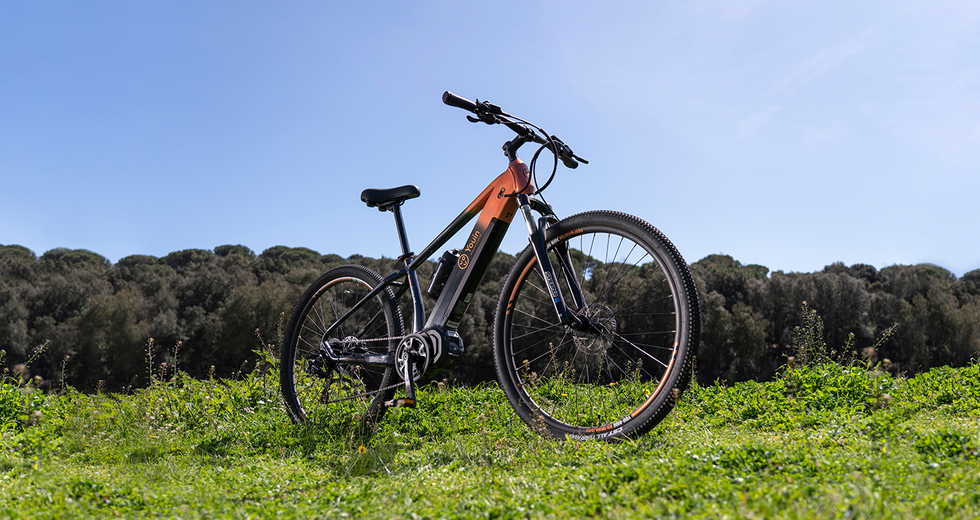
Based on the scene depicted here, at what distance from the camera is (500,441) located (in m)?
2.87

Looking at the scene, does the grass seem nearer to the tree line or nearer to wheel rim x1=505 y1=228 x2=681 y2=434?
wheel rim x1=505 y1=228 x2=681 y2=434

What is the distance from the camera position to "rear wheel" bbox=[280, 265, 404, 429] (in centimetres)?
374

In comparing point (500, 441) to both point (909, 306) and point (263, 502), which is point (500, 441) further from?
point (909, 306)

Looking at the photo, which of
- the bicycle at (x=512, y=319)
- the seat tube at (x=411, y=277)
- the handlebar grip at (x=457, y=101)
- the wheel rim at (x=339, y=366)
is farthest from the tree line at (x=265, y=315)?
the handlebar grip at (x=457, y=101)

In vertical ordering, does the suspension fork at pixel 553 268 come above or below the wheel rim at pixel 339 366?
above

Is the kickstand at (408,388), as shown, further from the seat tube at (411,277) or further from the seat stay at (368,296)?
the seat stay at (368,296)

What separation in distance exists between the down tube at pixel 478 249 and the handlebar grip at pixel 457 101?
1.36 ft

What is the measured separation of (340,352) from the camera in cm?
403

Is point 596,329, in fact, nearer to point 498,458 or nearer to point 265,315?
point 498,458

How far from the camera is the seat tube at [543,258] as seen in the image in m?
2.80

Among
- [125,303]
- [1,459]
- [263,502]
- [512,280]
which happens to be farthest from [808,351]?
[125,303]

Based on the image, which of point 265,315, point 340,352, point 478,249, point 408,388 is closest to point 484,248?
point 478,249

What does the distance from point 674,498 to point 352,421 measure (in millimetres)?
2333

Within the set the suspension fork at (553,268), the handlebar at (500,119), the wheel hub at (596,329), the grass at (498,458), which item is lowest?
the grass at (498,458)
